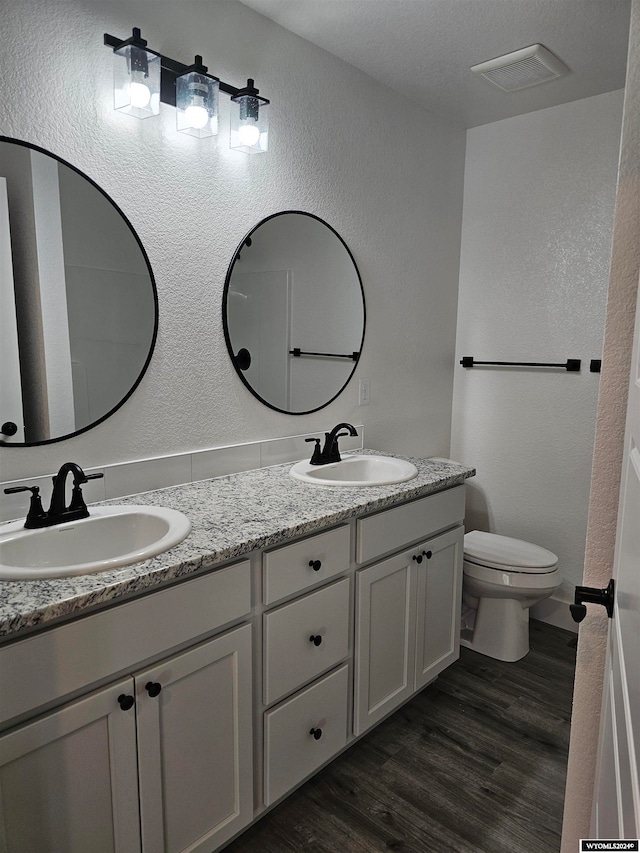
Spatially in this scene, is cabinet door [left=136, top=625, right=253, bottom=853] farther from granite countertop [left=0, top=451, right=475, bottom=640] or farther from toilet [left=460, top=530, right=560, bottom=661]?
toilet [left=460, top=530, right=560, bottom=661]

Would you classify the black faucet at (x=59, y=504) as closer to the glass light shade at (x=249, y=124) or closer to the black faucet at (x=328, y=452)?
the black faucet at (x=328, y=452)

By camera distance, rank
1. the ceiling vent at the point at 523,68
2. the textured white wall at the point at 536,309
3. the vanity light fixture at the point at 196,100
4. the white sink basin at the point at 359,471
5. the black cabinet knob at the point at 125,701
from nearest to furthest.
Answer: the black cabinet knob at the point at 125,701 < the vanity light fixture at the point at 196,100 < the white sink basin at the point at 359,471 < the ceiling vent at the point at 523,68 < the textured white wall at the point at 536,309

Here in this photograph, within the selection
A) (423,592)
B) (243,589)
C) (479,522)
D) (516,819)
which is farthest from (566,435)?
(243,589)

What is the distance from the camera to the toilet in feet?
8.31

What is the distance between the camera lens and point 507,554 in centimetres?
265

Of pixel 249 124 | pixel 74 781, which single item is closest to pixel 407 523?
pixel 74 781

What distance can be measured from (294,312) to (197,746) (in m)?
1.53

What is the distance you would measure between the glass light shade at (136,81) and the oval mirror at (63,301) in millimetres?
248

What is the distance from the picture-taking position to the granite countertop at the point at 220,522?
3.81 ft

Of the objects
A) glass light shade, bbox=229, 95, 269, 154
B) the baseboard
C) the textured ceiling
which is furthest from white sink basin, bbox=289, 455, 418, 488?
the textured ceiling

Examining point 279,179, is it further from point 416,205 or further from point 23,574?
point 23,574

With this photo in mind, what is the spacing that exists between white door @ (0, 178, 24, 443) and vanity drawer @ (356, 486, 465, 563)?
104 centimetres

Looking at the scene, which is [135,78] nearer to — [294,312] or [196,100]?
[196,100]

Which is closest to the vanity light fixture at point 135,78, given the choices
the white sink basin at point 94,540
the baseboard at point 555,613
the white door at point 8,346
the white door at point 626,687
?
the white door at point 8,346
